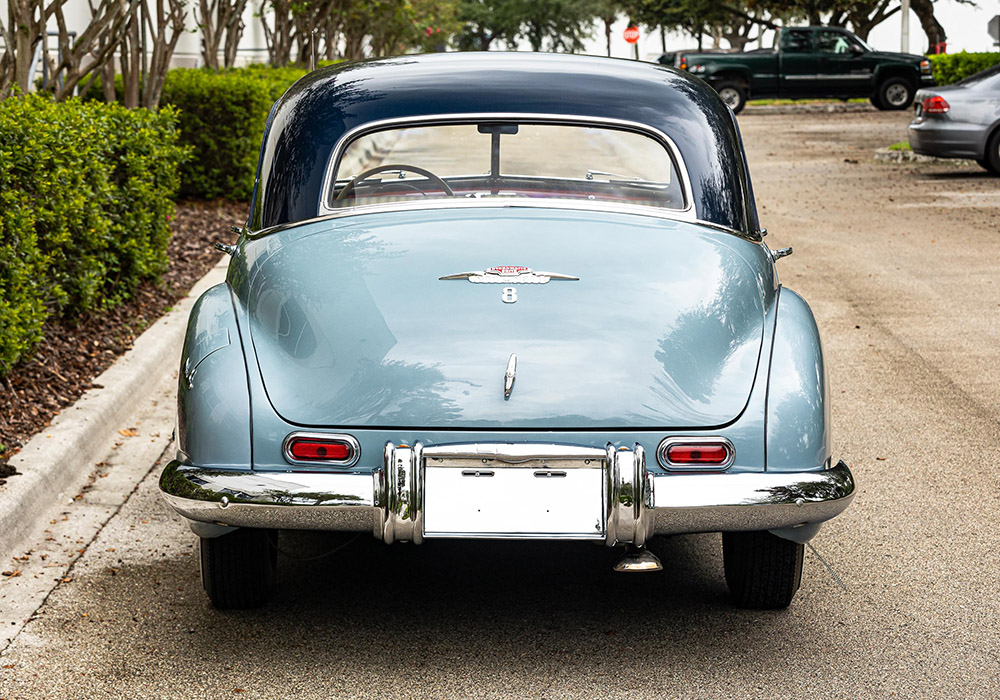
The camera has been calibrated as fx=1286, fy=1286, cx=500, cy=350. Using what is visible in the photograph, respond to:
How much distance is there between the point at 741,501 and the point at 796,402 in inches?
14.0

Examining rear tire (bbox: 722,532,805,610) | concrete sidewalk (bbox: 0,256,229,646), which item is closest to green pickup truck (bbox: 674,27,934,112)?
concrete sidewalk (bbox: 0,256,229,646)

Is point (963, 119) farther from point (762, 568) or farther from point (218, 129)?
point (762, 568)

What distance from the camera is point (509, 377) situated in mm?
3395

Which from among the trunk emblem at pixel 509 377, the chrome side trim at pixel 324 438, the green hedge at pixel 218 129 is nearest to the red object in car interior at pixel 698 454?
the trunk emblem at pixel 509 377

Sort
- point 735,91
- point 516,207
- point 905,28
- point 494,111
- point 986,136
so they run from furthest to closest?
1. point 905,28
2. point 735,91
3. point 986,136
4. point 494,111
5. point 516,207

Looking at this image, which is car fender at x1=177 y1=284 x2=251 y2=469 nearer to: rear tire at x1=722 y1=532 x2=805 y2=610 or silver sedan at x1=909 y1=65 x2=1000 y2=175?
rear tire at x1=722 y1=532 x2=805 y2=610

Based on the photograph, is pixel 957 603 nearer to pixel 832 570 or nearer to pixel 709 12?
pixel 832 570

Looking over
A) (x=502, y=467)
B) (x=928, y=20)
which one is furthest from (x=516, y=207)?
(x=928, y=20)

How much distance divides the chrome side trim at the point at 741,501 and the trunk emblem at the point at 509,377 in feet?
1.45

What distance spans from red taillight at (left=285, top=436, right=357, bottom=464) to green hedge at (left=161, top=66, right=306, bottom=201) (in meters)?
9.88

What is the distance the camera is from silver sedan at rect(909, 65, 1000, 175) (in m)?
16.3

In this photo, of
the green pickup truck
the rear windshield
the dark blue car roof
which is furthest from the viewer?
the green pickup truck

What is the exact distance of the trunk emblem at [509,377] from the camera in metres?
3.38

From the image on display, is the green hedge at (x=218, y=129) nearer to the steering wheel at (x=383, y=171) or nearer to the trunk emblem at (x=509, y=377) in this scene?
the steering wheel at (x=383, y=171)
